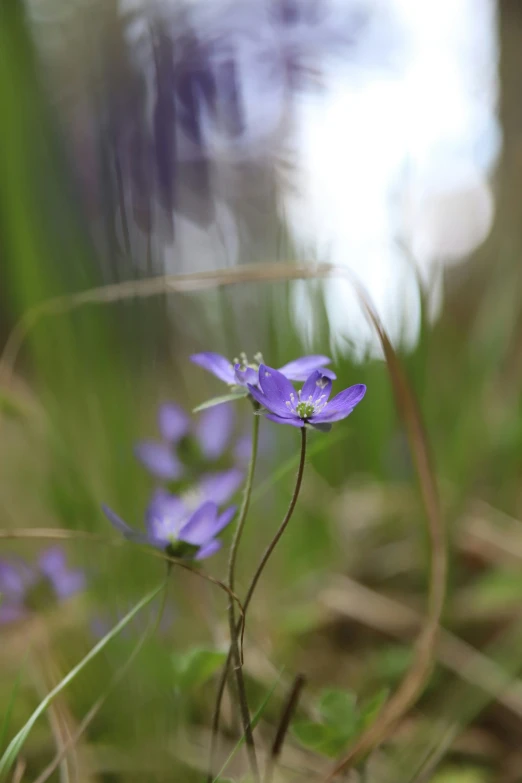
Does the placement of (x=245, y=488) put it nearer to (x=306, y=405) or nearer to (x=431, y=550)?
(x=306, y=405)

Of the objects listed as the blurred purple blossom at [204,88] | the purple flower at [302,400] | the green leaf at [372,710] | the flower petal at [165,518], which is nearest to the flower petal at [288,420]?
the purple flower at [302,400]

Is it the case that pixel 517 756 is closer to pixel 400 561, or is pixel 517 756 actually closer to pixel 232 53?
pixel 400 561

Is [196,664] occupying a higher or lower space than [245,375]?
lower

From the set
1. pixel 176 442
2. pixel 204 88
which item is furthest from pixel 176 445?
pixel 204 88

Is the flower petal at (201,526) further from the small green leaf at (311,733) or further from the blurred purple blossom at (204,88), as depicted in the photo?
the blurred purple blossom at (204,88)

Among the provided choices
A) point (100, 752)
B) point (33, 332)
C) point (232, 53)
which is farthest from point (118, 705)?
point (232, 53)

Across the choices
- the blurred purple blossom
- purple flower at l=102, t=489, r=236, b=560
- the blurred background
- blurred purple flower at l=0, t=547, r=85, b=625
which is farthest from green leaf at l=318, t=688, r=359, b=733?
the blurred purple blossom
